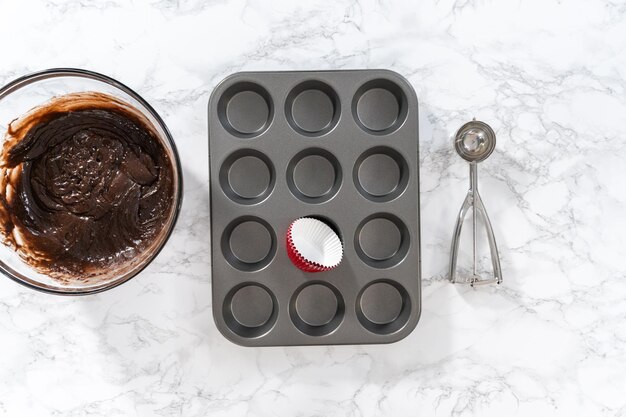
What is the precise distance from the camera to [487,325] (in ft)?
3.05

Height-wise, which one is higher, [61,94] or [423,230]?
[61,94]

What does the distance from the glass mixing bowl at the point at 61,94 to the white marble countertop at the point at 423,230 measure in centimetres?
13

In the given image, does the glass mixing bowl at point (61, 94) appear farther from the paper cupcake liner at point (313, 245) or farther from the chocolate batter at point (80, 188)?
the paper cupcake liner at point (313, 245)

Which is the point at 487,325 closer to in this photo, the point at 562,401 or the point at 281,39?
the point at 562,401

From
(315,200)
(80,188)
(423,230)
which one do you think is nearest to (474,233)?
(423,230)

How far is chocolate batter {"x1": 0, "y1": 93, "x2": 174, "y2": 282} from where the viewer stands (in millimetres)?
798

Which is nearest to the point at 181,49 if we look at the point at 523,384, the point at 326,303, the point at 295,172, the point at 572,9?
the point at 295,172

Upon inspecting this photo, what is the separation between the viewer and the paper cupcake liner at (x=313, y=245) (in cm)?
82

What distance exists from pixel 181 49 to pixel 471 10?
480 millimetres

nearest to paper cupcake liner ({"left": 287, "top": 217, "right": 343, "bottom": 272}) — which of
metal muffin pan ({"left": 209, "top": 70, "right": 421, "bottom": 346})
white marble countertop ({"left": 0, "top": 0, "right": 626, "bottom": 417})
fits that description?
metal muffin pan ({"left": 209, "top": 70, "right": 421, "bottom": 346})

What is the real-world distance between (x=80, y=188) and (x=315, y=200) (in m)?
0.35

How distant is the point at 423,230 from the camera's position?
917mm

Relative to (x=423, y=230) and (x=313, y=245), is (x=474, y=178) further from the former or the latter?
(x=313, y=245)

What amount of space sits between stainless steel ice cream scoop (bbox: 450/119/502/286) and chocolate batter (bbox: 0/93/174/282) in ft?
1.51
